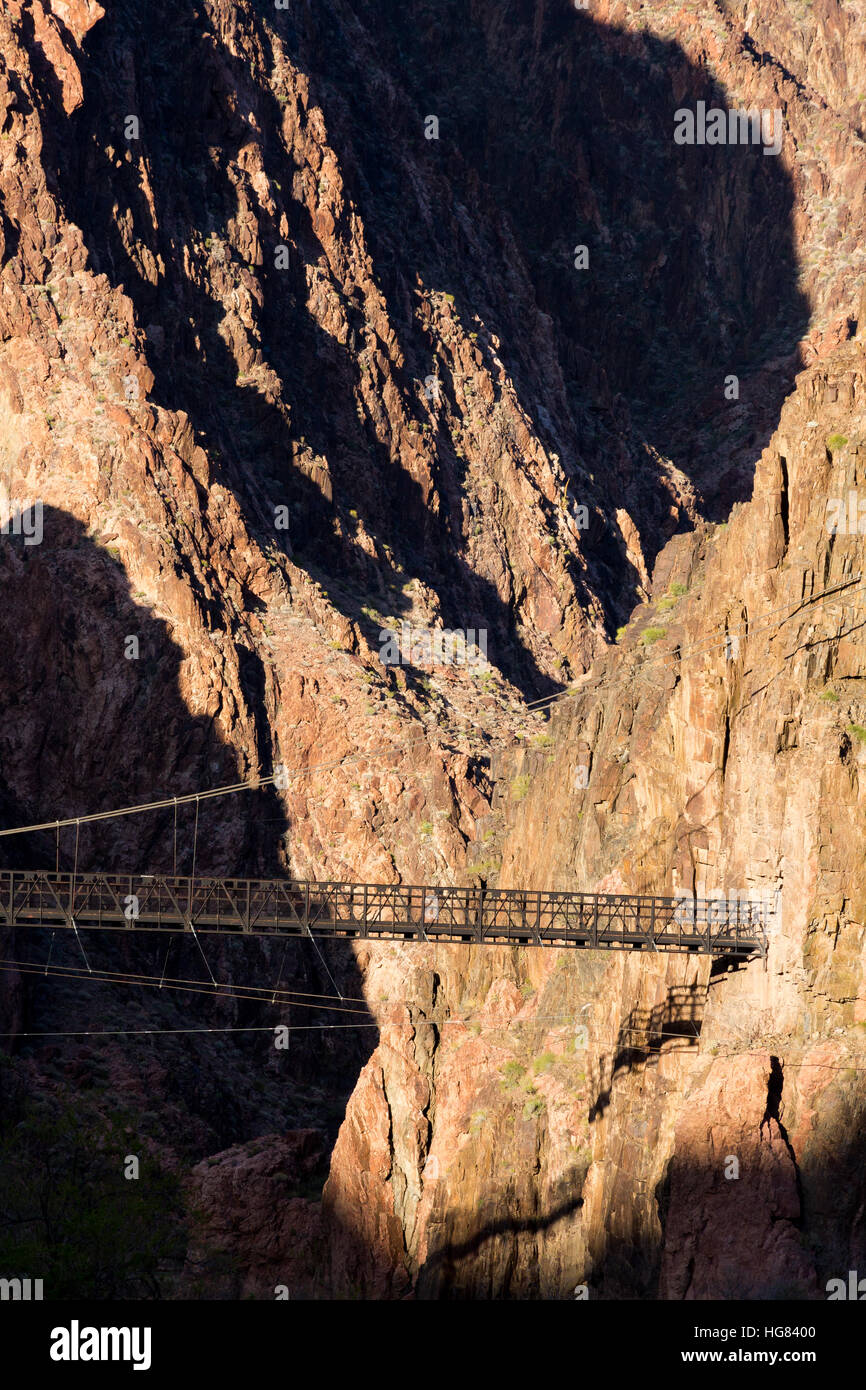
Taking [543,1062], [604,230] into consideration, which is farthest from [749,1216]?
[604,230]

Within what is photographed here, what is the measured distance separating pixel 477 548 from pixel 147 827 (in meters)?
33.9

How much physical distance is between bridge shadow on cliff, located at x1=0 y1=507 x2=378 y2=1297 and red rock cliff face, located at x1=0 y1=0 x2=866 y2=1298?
0.23m

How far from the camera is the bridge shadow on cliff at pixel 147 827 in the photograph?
91.9 metres

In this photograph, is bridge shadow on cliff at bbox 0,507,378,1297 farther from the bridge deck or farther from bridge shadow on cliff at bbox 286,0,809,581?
bridge shadow on cliff at bbox 286,0,809,581

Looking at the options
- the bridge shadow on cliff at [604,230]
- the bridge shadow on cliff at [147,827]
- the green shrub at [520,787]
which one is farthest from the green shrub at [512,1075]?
the bridge shadow on cliff at [604,230]

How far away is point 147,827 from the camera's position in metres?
99.6

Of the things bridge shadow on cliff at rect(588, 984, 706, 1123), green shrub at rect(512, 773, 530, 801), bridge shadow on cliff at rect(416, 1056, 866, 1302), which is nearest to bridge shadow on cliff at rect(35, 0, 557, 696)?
green shrub at rect(512, 773, 530, 801)

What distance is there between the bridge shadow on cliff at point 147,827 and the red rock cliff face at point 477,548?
234 millimetres

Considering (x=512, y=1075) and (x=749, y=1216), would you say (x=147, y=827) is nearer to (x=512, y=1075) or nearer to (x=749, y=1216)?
(x=512, y=1075)

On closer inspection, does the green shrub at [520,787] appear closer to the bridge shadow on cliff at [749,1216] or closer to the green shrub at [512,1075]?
the green shrub at [512,1075]

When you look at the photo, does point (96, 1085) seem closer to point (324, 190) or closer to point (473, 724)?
point (473, 724)

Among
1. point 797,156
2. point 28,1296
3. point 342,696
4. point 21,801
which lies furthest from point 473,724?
point 797,156

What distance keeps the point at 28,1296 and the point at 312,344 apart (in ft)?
219

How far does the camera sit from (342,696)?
103 meters
